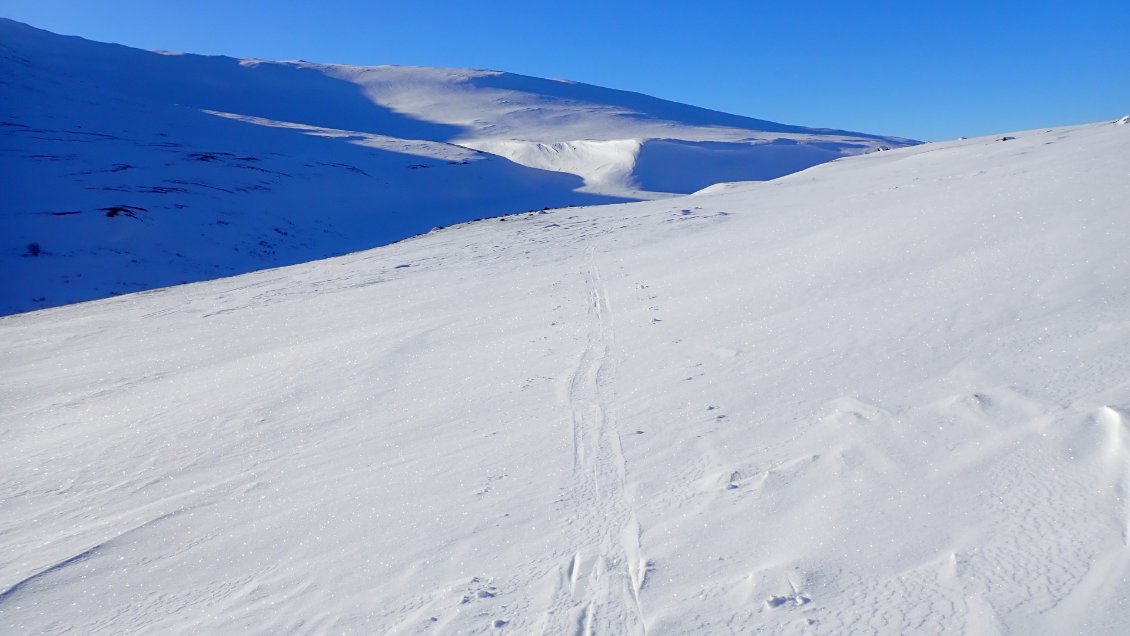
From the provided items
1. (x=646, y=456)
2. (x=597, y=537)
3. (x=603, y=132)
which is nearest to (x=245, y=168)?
(x=646, y=456)

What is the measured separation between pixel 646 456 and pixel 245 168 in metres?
25.2

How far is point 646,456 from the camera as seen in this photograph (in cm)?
338

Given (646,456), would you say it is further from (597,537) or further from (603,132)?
(603,132)

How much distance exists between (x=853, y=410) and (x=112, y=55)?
219 feet

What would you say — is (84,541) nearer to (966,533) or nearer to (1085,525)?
(966,533)

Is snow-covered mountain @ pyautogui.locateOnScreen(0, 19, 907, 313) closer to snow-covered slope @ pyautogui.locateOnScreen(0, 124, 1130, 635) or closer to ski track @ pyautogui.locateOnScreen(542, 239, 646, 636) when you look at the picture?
snow-covered slope @ pyautogui.locateOnScreen(0, 124, 1130, 635)

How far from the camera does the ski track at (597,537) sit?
7.66ft

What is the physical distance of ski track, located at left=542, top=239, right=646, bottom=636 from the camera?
7.66ft

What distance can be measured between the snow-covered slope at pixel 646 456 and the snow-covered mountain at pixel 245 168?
12186 millimetres

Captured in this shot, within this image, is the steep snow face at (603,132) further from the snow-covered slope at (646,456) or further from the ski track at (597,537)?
the ski track at (597,537)

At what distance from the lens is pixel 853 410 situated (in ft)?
11.2

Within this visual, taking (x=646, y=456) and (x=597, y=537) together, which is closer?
(x=597, y=537)

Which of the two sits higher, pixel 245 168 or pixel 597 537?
pixel 245 168

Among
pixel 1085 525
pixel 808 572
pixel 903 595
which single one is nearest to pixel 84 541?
pixel 808 572
